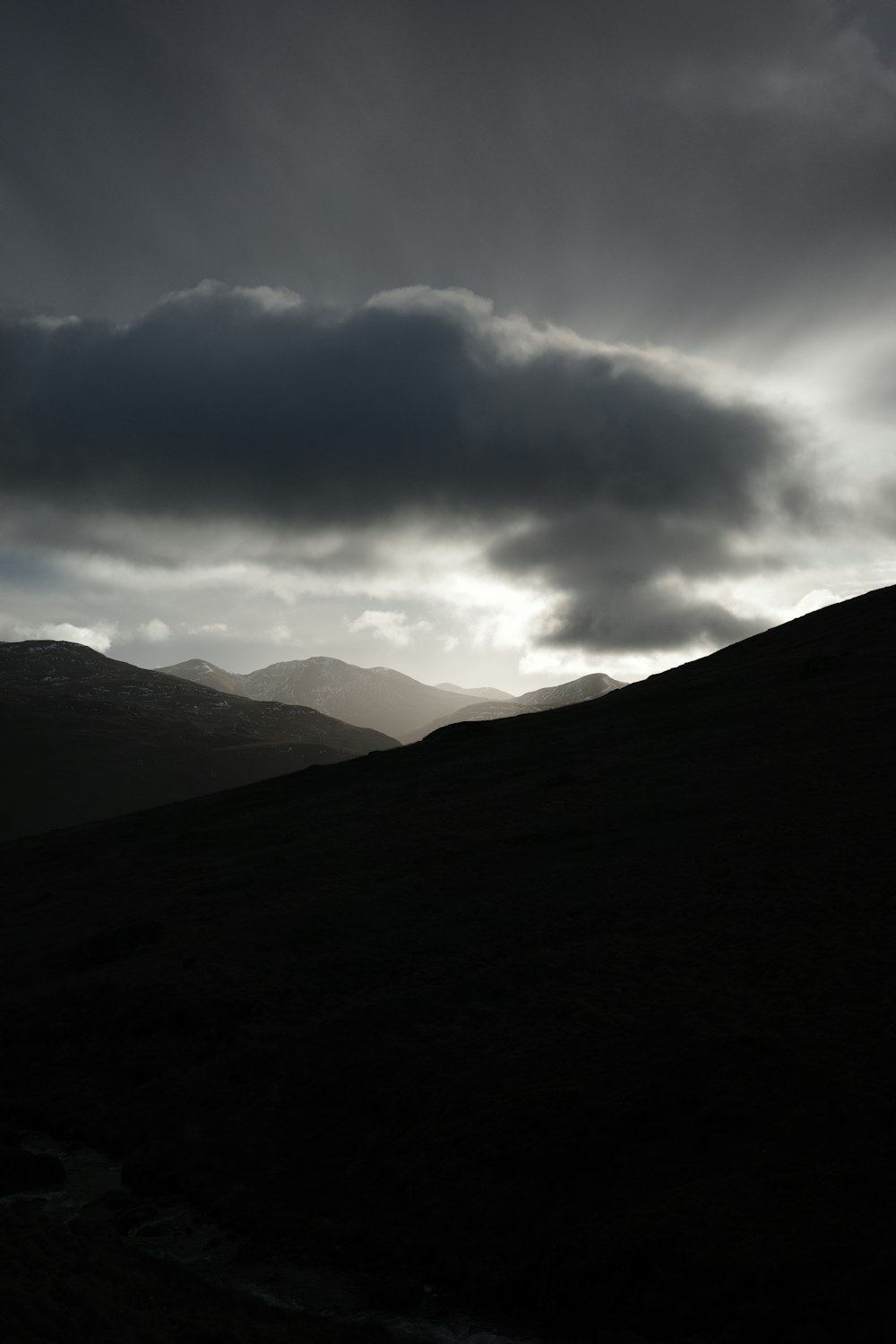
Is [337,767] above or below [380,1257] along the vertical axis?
above

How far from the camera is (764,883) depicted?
35656 millimetres

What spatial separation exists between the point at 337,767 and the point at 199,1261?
75149mm

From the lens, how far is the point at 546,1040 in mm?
26359

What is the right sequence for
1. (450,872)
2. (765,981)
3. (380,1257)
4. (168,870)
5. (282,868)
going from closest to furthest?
(380,1257)
(765,981)
(450,872)
(282,868)
(168,870)

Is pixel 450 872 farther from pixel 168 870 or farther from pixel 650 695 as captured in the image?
pixel 650 695

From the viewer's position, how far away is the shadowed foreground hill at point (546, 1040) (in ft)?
58.4

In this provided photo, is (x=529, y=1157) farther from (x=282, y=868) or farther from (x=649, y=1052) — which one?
(x=282, y=868)

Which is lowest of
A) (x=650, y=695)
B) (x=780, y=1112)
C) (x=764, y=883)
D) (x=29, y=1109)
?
(x=29, y=1109)

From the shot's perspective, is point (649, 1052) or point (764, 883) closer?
point (649, 1052)

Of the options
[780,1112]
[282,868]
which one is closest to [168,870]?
[282,868]

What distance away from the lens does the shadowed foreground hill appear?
17.8 metres

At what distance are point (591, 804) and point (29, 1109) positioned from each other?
3548 centimetres

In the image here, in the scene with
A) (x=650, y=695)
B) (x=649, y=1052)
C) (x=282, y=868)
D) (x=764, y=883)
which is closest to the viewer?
(x=649, y=1052)

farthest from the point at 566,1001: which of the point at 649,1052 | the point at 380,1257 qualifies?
the point at 380,1257
